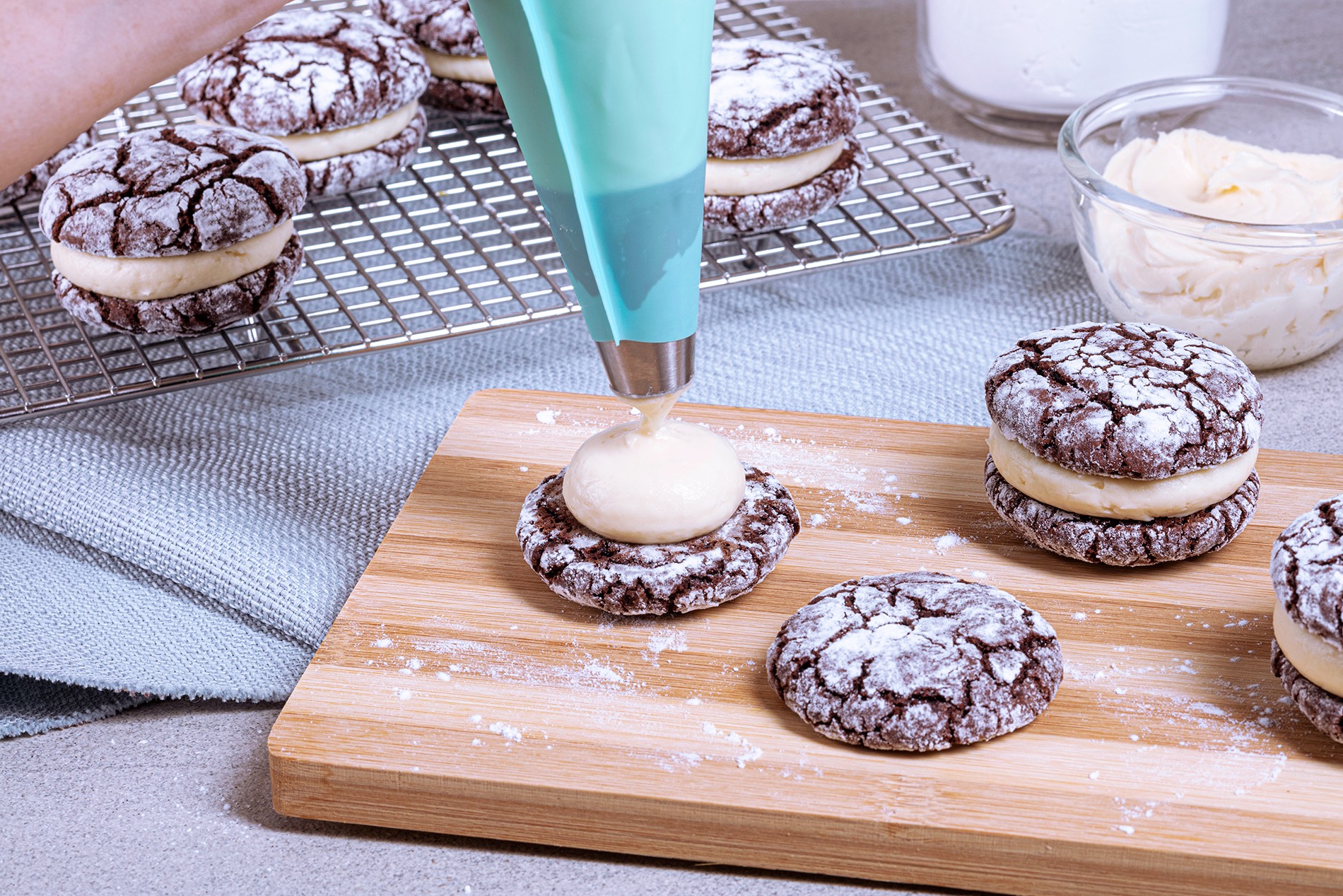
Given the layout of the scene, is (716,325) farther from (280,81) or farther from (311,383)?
(280,81)

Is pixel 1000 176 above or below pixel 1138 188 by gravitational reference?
below

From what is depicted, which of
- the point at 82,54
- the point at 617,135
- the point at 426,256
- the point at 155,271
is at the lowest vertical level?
the point at 426,256

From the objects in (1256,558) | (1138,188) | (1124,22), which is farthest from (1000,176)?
(1256,558)

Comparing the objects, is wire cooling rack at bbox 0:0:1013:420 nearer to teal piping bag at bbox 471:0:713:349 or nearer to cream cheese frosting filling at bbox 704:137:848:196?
cream cheese frosting filling at bbox 704:137:848:196

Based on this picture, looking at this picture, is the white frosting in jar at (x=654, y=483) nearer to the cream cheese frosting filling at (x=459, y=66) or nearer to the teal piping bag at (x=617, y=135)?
the teal piping bag at (x=617, y=135)

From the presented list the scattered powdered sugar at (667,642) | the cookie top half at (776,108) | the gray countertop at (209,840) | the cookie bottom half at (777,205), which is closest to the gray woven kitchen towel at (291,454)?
the gray countertop at (209,840)

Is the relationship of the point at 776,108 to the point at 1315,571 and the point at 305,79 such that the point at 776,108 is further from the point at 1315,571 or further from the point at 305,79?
the point at 1315,571

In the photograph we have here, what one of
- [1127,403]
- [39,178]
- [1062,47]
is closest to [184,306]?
[39,178]
